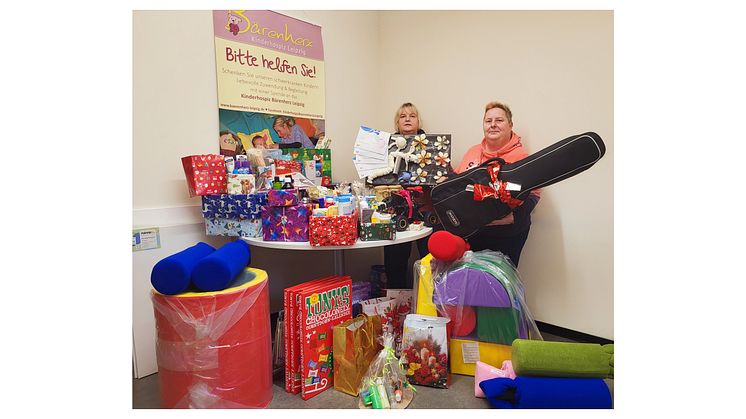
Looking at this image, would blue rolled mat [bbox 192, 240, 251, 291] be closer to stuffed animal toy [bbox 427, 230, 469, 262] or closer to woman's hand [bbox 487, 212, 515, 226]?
stuffed animal toy [bbox 427, 230, 469, 262]

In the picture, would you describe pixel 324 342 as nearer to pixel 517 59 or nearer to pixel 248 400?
pixel 248 400

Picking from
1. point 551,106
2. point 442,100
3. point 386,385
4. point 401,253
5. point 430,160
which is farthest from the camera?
point 442,100

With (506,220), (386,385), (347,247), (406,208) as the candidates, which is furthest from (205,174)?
(506,220)

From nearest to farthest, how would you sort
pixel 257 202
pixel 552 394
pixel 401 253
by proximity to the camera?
pixel 552 394 < pixel 257 202 < pixel 401 253

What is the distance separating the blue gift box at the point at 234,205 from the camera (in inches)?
77.9

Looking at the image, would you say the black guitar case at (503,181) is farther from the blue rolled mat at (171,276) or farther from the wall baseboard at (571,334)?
the blue rolled mat at (171,276)

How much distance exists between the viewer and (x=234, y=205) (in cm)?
201

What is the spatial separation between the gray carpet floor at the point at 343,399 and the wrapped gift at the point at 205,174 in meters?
0.86

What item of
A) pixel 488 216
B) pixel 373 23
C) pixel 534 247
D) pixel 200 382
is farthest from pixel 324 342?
pixel 373 23

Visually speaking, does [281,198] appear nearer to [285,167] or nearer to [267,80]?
[285,167]

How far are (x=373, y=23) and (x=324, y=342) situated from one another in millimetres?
2517

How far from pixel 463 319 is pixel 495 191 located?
618 millimetres

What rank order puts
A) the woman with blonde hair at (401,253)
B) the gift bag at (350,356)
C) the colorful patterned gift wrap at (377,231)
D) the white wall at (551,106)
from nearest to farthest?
1. the gift bag at (350,356)
2. the colorful patterned gift wrap at (377,231)
3. the white wall at (551,106)
4. the woman with blonde hair at (401,253)

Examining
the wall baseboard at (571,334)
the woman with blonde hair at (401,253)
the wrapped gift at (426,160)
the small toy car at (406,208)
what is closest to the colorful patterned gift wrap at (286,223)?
the small toy car at (406,208)
